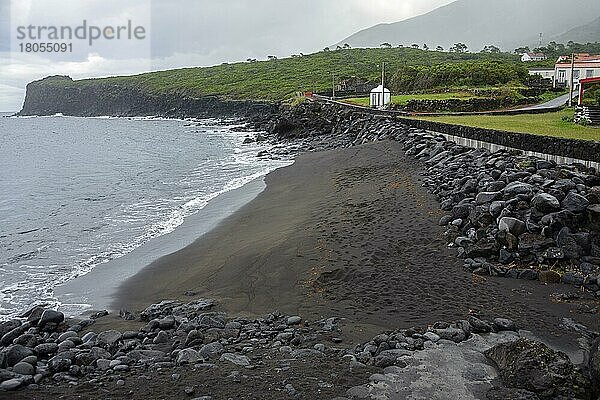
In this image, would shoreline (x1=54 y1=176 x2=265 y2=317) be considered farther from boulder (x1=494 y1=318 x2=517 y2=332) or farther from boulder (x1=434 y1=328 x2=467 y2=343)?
boulder (x1=494 y1=318 x2=517 y2=332)

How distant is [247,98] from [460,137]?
3118 inches

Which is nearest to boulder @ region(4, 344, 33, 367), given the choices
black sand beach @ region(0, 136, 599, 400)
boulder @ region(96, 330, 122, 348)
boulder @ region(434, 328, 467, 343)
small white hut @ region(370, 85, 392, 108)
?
black sand beach @ region(0, 136, 599, 400)

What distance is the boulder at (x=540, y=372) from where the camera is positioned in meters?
6.08

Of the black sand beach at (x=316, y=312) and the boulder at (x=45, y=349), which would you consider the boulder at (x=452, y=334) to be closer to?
the black sand beach at (x=316, y=312)

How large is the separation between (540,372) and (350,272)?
4860mm

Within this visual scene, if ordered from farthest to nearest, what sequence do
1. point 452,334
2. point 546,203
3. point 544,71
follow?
point 544,71 < point 546,203 < point 452,334

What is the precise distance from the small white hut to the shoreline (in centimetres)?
2418

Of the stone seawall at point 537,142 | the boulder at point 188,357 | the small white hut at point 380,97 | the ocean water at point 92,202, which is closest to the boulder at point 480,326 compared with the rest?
the boulder at point 188,357

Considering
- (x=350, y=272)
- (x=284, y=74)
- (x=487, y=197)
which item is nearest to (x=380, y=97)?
(x=487, y=197)

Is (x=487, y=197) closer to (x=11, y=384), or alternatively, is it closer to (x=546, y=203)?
(x=546, y=203)

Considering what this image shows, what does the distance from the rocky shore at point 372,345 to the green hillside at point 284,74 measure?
77.7 m

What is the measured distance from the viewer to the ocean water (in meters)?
13.7

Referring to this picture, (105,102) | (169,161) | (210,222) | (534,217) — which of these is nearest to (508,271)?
(534,217)

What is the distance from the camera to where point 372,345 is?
7.61 metres
